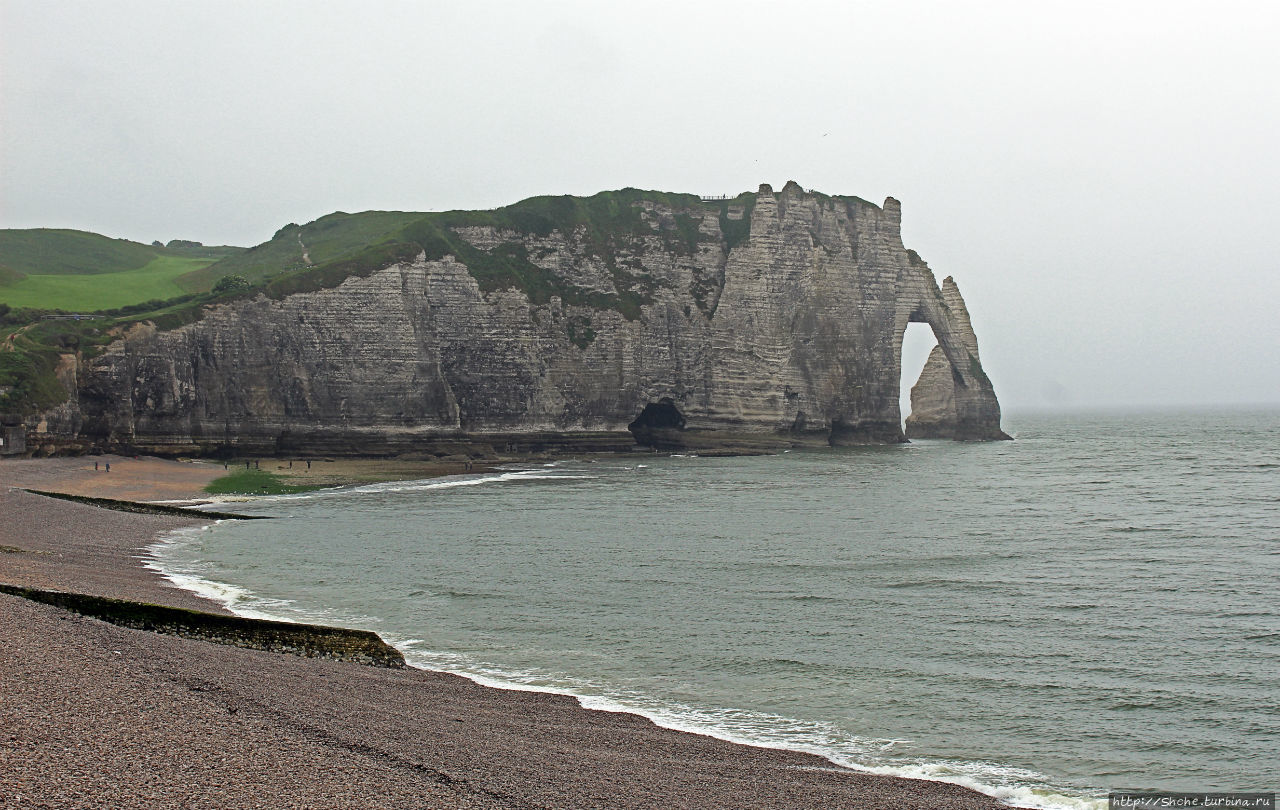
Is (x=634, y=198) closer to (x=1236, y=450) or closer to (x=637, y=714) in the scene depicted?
(x=1236, y=450)

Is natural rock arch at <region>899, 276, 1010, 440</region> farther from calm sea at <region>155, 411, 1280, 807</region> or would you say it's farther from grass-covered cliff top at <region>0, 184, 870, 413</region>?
calm sea at <region>155, 411, 1280, 807</region>

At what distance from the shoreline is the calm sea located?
1569 millimetres

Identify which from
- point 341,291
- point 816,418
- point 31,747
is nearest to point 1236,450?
point 816,418

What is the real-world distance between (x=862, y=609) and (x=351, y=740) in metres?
15.9

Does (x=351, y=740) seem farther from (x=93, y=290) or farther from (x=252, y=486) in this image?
(x=93, y=290)

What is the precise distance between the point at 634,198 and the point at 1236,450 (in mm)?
63501

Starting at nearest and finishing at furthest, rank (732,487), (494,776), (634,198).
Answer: (494,776) < (732,487) < (634,198)

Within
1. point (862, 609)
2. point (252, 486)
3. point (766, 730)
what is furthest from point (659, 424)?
point (766, 730)

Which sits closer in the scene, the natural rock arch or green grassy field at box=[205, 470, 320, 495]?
green grassy field at box=[205, 470, 320, 495]

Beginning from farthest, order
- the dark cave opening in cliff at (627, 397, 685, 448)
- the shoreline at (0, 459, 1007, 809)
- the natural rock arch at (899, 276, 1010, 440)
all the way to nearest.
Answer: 1. the natural rock arch at (899, 276, 1010, 440)
2. the dark cave opening in cliff at (627, 397, 685, 448)
3. the shoreline at (0, 459, 1007, 809)

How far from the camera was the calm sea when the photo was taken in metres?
15.7

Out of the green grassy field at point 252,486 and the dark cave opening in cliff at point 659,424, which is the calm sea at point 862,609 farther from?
the dark cave opening in cliff at point 659,424

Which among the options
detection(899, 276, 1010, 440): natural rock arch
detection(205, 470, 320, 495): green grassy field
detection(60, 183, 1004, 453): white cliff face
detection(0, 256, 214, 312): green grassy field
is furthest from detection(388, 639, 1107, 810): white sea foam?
detection(899, 276, 1010, 440): natural rock arch

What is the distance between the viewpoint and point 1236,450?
3506 inches
